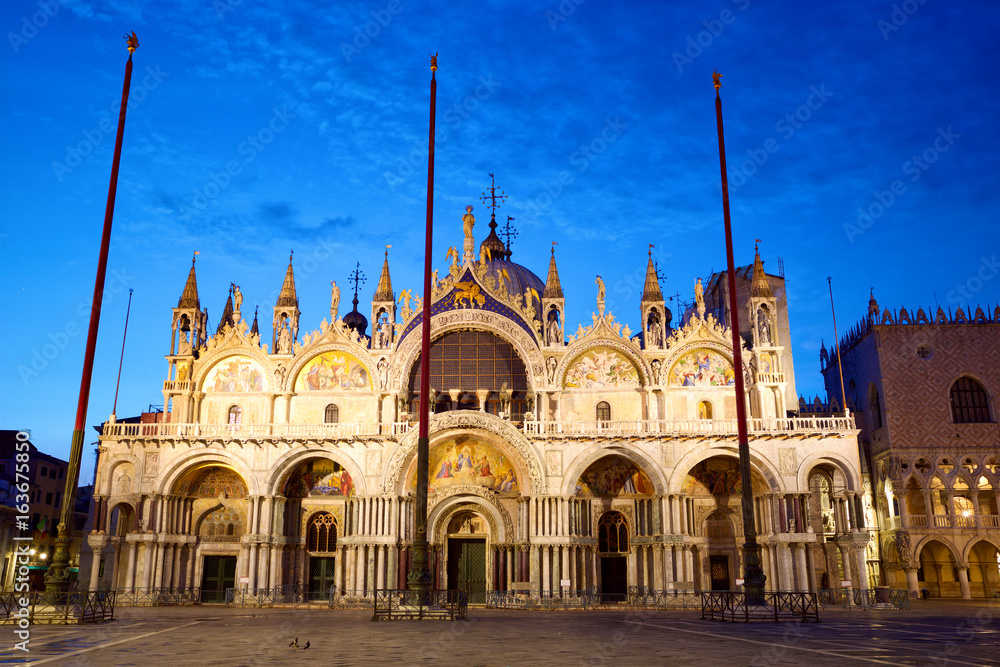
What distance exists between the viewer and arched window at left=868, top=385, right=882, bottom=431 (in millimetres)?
48781

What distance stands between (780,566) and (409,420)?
1867 centimetres

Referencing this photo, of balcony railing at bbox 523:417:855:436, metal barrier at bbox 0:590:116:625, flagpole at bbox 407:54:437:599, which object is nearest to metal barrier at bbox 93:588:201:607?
metal barrier at bbox 0:590:116:625

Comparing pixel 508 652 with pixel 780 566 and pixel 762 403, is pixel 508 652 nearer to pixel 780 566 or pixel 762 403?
pixel 780 566

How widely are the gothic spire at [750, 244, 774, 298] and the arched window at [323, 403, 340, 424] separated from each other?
2237 centimetres

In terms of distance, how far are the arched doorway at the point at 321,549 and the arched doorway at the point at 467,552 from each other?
5980mm

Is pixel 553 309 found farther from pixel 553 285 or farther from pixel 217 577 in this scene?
pixel 217 577

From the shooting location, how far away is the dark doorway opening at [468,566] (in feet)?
133

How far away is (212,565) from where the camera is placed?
42.1 m

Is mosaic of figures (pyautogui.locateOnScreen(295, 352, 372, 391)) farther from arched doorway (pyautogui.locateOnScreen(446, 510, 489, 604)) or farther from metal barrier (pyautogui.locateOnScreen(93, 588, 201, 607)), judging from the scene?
metal barrier (pyautogui.locateOnScreen(93, 588, 201, 607))

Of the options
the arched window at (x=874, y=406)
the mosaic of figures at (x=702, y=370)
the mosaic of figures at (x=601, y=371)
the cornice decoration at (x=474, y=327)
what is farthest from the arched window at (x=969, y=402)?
the cornice decoration at (x=474, y=327)

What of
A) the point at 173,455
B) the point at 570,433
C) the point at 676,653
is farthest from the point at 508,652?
the point at 173,455

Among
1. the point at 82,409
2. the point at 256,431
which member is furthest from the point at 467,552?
the point at 82,409

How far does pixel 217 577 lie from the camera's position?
41844mm

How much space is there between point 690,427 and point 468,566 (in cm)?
1265
